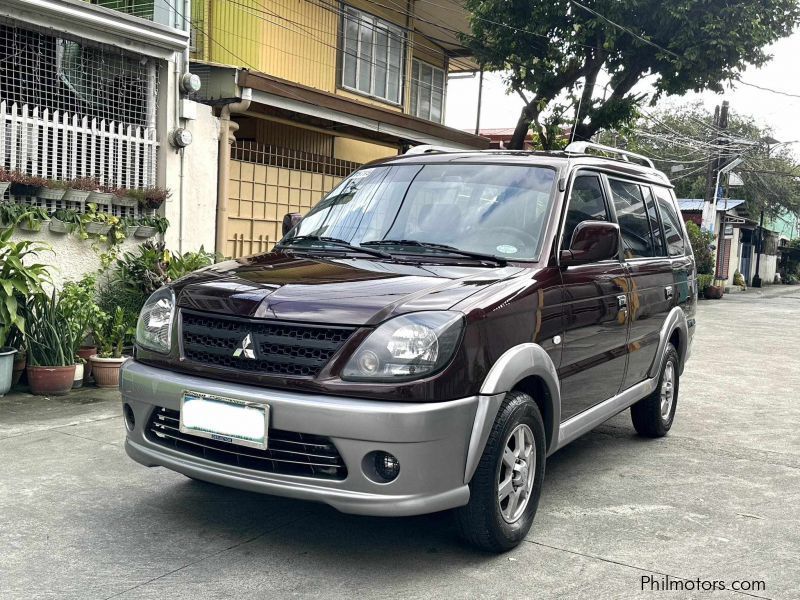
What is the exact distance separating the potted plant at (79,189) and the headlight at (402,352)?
523 centimetres

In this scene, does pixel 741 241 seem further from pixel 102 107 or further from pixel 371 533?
pixel 371 533

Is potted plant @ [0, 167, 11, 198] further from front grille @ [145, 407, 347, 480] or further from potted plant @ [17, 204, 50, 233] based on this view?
front grille @ [145, 407, 347, 480]

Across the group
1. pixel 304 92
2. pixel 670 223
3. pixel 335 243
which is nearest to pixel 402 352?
pixel 335 243

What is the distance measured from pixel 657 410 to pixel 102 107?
598 centimetres

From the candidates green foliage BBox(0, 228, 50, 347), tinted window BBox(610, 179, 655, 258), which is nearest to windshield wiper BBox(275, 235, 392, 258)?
tinted window BBox(610, 179, 655, 258)

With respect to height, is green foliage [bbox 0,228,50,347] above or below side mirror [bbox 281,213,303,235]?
below

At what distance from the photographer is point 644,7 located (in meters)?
13.7

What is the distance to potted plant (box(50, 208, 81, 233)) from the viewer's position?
7309mm

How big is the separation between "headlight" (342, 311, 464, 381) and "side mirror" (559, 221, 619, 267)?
1151mm

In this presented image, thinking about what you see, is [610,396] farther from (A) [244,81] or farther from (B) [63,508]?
(A) [244,81]

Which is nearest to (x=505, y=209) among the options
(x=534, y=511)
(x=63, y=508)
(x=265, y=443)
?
(x=534, y=511)

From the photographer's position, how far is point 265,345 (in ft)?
11.2

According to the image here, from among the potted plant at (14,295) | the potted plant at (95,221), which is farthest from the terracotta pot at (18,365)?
the potted plant at (95,221)

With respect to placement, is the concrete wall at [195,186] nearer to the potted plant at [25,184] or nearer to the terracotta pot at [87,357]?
the potted plant at [25,184]
